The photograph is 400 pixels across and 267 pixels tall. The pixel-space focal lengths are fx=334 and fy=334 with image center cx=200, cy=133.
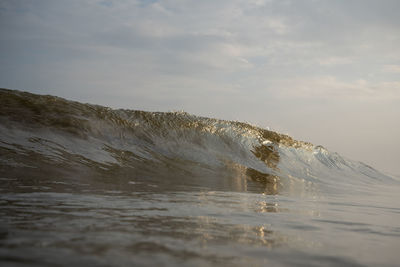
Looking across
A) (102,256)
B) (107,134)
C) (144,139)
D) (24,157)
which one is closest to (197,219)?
(102,256)

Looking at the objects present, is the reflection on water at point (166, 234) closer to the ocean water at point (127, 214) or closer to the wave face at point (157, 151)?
the ocean water at point (127, 214)

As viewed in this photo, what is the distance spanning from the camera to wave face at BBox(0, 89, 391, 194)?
5.07 meters

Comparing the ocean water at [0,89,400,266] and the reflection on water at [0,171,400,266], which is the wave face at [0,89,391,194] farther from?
the reflection on water at [0,171,400,266]

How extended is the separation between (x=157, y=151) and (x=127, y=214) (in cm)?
557

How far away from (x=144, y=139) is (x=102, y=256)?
687 cm

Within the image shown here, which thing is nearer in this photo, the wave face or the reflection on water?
the reflection on water

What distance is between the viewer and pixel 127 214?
2.20 meters

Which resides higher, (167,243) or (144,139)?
(144,139)

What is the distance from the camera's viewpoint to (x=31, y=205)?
7.37ft

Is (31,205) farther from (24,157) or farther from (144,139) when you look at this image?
(144,139)

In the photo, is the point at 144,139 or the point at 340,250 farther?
the point at 144,139

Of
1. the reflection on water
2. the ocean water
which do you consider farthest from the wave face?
the reflection on water

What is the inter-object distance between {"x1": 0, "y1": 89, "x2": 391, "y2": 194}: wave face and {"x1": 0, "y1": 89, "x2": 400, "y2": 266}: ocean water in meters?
0.04

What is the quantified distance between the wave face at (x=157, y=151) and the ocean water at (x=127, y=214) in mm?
41
